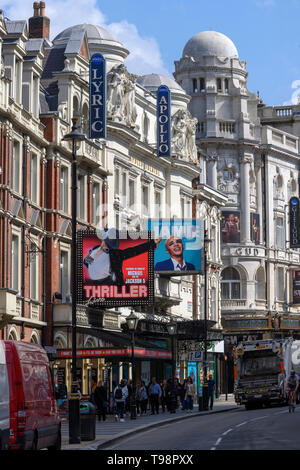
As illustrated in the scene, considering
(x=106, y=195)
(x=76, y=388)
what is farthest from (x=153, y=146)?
(x=76, y=388)

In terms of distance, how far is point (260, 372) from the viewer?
52625 millimetres

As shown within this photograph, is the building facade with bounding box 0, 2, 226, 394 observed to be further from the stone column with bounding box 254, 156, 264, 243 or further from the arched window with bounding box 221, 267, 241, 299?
A: the stone column with bounding box 254, 156, 264, 243

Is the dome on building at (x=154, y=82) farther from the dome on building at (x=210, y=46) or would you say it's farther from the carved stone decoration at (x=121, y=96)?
the dome on building at (x=210, y=46)

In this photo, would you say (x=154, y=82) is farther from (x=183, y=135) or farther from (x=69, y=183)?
(x=69, y=183)

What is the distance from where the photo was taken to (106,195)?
55.0 meters

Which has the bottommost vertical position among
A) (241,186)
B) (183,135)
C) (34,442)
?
(34,442)

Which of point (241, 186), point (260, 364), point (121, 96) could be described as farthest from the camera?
point (241, 186)

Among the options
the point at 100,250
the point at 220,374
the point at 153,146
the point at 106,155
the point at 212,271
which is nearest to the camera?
the point at 100,250

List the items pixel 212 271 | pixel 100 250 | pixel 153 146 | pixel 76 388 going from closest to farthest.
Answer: pixel 76 388 < pixel 100 250 < pixel 153 146 < pixel 212 271

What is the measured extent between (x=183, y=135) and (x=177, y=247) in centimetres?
1082

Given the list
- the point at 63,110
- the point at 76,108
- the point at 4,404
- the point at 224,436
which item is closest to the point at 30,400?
the point at 4,404

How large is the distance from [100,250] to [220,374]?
3786 cm

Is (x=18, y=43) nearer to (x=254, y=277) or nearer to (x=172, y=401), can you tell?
(x=172, y=401)

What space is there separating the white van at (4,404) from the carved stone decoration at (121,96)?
34068mm
